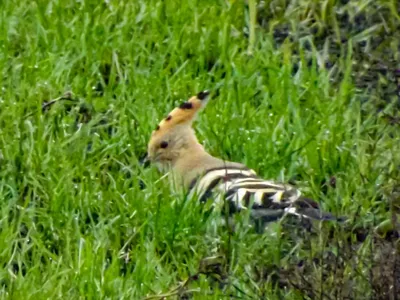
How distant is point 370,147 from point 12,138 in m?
1.67

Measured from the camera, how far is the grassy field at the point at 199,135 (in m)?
4.54

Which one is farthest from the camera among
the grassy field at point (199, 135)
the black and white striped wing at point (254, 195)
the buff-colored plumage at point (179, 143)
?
the buff-colored plumage at point (179, 143)

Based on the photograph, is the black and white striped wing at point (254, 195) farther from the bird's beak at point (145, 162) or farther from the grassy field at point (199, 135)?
the bird's beak at point (145, 162)

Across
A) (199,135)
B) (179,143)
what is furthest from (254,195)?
(199,135)

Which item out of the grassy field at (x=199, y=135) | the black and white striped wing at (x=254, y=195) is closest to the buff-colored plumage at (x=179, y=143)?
the grassy field at (x=199, y=135)

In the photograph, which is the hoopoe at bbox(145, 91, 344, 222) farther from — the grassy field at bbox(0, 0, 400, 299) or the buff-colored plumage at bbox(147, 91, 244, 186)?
the grassy field at bbox(0, 0, 400, 299)

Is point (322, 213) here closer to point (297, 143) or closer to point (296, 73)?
point (297, 143)

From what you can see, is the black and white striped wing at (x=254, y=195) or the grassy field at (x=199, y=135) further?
the black and white striped wing at (x=254, y=195)

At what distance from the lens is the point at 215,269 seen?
4453 millimetres

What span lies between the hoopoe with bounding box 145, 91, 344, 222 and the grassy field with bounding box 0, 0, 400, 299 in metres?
0.11

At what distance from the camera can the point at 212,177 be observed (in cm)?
531

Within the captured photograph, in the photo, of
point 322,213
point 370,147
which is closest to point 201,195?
point 322,213

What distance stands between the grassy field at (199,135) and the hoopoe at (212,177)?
0.11m

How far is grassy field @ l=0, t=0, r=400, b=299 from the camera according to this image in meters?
4.54
